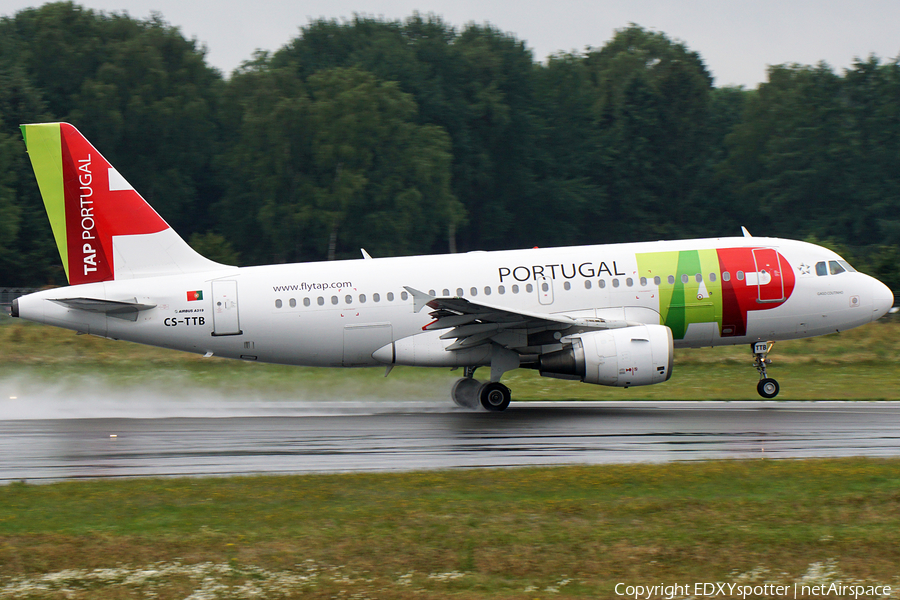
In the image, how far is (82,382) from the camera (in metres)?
27.3

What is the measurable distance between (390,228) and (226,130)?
18.2m

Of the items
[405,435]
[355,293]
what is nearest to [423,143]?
[355,293]

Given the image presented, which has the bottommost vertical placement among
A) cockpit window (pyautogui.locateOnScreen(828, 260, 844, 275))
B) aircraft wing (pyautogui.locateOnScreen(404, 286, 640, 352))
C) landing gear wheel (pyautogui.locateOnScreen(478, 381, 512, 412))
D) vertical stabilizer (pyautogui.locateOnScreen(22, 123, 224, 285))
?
landing gear wheel (pyautogui.locateOnScreen(478, 381, 512, 412))

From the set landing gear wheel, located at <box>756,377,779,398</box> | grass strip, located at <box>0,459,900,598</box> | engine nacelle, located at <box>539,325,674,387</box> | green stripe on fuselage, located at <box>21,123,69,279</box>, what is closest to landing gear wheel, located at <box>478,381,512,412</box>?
engine nacelle, located at <box>539,325,674,387</box>

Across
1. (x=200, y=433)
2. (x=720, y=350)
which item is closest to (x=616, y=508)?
(x=200, y=433)

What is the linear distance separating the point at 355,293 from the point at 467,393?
3.35 metres

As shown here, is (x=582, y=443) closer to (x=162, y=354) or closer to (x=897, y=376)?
(x=897, y=376)

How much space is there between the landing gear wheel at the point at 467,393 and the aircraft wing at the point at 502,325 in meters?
1.34

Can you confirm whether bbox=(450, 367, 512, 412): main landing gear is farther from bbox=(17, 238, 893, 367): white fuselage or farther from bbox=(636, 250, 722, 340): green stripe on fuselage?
bbox=(636, 250, 722, 340): green stripe on fuselage

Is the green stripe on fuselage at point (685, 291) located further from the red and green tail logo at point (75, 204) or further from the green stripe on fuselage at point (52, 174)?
the green stripe on fuselage at point (52, 174)

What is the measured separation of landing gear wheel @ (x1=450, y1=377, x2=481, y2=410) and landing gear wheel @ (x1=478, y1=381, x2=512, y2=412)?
28.3 inches

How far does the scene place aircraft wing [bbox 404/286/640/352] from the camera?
2036 cm

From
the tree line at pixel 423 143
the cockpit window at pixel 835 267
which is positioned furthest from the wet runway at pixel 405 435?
the tree line at pixel 423 143

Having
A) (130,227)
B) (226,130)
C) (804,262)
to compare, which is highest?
(226,130)
